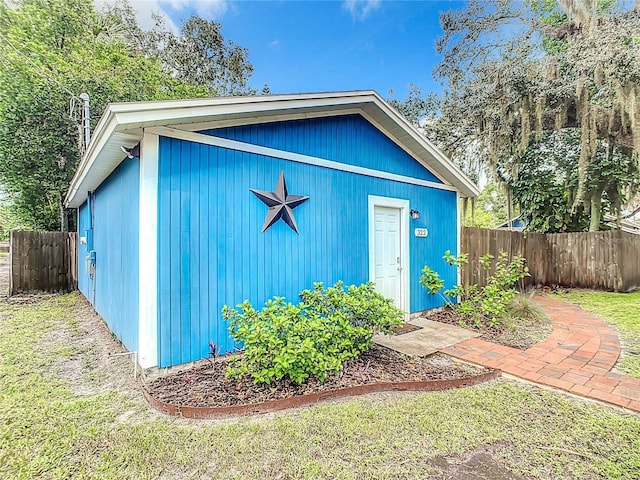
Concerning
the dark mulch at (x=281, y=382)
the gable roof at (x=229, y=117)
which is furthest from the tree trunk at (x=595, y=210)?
the dark mulch at (x=281, y=382)

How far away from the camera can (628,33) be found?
22.3 ft

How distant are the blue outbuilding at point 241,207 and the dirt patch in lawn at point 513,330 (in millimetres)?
532

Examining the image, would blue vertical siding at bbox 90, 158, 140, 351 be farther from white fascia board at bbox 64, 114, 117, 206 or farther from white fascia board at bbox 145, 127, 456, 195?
white fascia board at bbox 145, 127, 456, 195

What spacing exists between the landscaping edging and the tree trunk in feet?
27.6

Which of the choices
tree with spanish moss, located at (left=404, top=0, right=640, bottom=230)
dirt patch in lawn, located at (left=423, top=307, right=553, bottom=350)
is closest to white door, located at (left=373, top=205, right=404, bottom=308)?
dirt patch in lawn, located at (left=423, top=307, right=553, bottom=350)

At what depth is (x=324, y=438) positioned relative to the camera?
2277 millimetres

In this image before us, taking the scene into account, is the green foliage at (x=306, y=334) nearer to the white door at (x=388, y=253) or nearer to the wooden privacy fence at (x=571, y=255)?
the white door at (x=388, y=253)

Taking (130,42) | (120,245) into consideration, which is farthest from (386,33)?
(130,42)

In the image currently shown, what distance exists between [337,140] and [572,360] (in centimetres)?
411

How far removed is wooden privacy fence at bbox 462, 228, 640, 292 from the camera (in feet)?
25.9

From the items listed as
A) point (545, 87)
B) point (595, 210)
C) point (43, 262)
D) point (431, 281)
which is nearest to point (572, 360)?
point (431, 281)

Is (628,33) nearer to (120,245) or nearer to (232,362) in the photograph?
(232,362)

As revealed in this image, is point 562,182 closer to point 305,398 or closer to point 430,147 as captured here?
point 430,147

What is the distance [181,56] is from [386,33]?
1249cm
